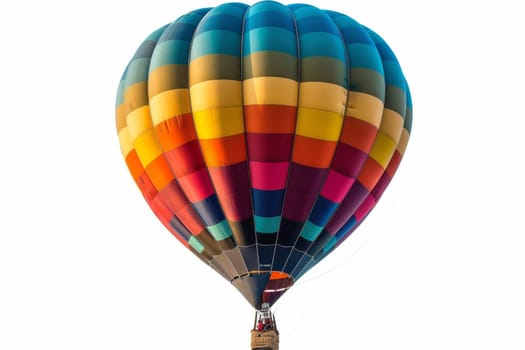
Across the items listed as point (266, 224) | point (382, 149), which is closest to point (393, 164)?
point (382, 149)

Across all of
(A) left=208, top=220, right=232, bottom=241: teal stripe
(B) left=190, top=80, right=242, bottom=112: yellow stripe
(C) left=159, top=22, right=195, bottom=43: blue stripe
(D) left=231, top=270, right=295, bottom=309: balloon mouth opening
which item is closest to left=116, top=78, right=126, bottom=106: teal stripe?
(C) left=159, top=22, right=195, bottom=43: blue stripe

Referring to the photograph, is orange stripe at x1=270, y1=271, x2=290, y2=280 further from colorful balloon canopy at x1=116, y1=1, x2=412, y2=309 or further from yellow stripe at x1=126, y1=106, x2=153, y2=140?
yellow stripe at x1=126, y1=106, x2=153, y2=140

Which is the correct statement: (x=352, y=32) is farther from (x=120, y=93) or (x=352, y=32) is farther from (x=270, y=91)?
(x=120, y=93)

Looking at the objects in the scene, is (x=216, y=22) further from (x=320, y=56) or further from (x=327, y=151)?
(x=327, y=151)

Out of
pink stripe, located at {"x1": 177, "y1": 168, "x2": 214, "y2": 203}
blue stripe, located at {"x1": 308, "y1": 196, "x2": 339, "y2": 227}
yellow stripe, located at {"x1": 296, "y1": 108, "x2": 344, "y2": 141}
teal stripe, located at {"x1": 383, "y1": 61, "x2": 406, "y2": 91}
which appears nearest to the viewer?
yellow stripe, located at {"x1": 296, "y1": 108, "x2": 344, "y2": 141}

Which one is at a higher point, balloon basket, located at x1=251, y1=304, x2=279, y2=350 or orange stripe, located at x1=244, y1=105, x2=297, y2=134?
orange stripe, located at x1=244, y1=105, x2=297, y2=134

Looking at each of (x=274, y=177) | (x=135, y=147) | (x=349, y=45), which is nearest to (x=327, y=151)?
(x=274, y=177)

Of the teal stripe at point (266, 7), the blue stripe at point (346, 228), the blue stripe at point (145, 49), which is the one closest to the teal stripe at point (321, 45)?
the teal stripe at point (266, 7)
